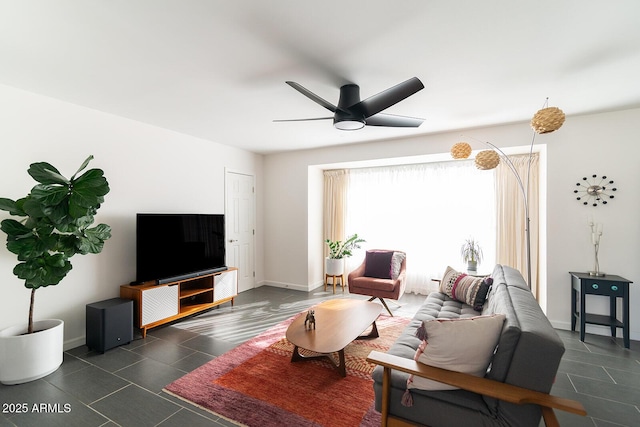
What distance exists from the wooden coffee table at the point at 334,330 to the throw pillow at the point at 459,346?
0.88 meters

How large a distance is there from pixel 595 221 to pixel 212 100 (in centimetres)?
467

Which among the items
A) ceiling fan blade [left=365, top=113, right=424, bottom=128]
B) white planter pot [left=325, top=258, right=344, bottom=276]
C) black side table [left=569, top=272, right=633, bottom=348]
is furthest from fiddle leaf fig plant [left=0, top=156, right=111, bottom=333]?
black side table [left=569, top=272, right=633, bottom=348]

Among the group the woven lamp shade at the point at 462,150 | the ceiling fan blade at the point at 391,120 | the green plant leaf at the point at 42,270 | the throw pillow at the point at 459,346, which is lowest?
the throw pillow at the point at 459,346

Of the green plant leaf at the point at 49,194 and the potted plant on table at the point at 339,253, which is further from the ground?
the green plant leaf at the point at 49,194

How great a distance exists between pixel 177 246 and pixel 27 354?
5.46 feet

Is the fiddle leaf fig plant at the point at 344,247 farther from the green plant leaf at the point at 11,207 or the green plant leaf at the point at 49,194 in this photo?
the green plant leaf at the point at 11,207

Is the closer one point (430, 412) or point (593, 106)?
point (430, 412)

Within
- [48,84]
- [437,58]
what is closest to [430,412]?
[437,58]

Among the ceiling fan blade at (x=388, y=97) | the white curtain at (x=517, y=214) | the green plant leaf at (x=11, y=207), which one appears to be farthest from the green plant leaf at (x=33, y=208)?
the white curtain at (x=517, y=214)

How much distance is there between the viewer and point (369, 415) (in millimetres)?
1989

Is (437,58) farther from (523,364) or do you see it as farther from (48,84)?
(48,84)

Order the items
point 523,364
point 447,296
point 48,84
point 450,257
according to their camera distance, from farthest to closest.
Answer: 1. point 450,257
2. point 447,296
3. point 48,84
4. point 523,364

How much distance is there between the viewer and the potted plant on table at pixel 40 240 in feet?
7.55

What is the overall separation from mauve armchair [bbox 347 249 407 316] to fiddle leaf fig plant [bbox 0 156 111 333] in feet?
10.7
